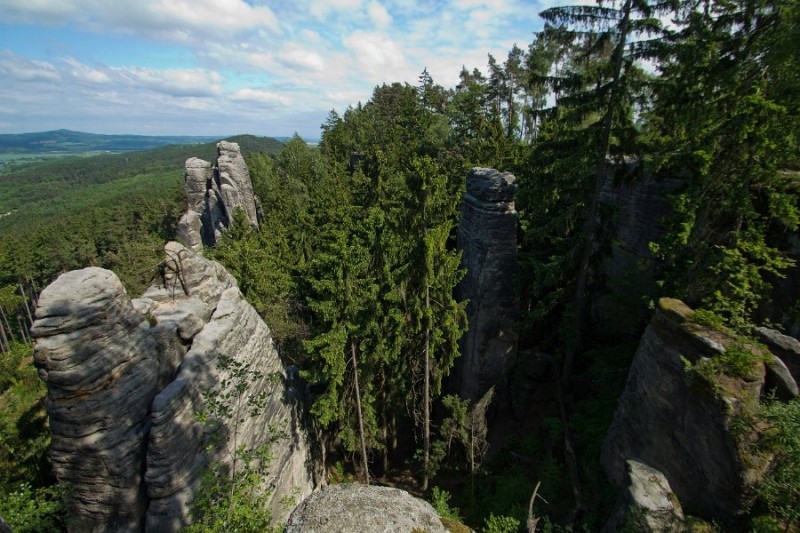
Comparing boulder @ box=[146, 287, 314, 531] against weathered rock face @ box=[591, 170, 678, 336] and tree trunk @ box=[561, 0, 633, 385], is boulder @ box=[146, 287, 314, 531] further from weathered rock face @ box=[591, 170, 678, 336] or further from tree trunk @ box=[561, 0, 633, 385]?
weathered rock face @ box=[591, 170, 678, 336]

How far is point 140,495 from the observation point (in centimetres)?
957

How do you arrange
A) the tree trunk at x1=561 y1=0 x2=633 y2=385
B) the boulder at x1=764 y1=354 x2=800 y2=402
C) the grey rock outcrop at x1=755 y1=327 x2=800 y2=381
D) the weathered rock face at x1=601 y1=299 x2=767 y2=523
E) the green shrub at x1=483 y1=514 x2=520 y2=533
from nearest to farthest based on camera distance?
1. the weathered rock face at x1=601 y1=299 x2=767 y2=523
2. the boulder at x1=764 y1=354 x2=800 y2=402
3. the grey rock outcrop at x1=755 y1=327 x2=800 y2=381
4. the green shrub at x1=483 y1=514 x2=520 y2=533
5. the tree trunk at x1=561 y1=0 x2=633 y2=385

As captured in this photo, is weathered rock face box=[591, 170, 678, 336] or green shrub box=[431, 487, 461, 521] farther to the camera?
weathered rock face box=[591, 170, 678, 336]

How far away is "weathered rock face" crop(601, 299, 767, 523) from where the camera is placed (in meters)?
9.56

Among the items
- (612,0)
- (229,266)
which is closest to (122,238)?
(229,266)

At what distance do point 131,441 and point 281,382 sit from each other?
257 inches

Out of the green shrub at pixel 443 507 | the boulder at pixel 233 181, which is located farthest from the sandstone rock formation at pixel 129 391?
the boulder at pixel 233 181

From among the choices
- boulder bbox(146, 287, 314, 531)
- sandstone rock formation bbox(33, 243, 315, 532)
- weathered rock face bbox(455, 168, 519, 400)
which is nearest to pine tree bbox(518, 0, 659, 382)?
weathered rock face bbox(455, 168, 519, 400)

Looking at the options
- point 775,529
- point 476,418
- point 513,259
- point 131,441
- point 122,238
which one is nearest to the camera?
point 775,529

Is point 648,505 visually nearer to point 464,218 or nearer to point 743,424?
point 743,424

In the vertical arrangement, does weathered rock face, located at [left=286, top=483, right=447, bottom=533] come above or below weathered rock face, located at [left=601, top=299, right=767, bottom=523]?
above

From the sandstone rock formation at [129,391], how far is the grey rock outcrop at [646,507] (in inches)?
430

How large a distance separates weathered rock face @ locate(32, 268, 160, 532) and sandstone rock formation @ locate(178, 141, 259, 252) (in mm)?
36185

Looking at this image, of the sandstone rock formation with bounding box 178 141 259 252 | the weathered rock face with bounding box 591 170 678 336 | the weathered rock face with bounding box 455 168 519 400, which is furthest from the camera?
the sandstone rock formation with bounding box 178 141 259 252
